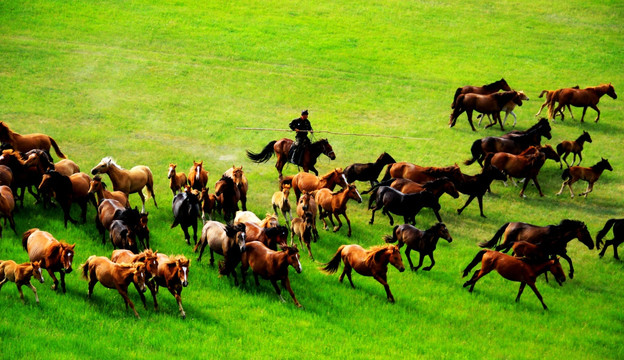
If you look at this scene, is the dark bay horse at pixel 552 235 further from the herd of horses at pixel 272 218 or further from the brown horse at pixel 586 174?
the brown horse at pixel 586 174

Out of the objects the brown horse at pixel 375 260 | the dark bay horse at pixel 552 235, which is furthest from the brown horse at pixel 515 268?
the brown horse at pixel 375 260

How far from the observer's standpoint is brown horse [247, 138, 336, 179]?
→ 2191 centimetres

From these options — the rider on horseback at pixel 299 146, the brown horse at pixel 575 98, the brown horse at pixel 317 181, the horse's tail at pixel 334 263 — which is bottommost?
the horse's tail at pixel 334 263

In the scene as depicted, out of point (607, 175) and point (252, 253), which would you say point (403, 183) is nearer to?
point (252, 253)

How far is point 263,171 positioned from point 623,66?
2289 centimetres

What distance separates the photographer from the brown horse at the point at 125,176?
60.0 ft

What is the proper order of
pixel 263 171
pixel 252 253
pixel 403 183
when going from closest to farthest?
pixel 252 253 → pixel 403 183 → pixel 263 171

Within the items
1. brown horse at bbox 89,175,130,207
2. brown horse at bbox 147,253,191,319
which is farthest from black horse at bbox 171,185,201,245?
brown horse at bbox 147,253,191,319

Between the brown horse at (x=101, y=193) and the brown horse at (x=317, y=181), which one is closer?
the brown horse at (x=101, y=193)

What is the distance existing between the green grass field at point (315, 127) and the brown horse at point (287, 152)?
54 centimetres

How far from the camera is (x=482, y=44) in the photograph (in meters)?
39.5

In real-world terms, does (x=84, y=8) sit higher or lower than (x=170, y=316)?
higher

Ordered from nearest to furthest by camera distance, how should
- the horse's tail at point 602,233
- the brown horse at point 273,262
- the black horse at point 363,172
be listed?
the brown horse at point 273,262, the horse's tail at point 602,233, the black horse at point 363,172

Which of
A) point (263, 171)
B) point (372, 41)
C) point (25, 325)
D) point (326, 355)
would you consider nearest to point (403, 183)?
point (263, 171)
